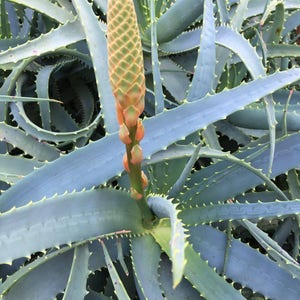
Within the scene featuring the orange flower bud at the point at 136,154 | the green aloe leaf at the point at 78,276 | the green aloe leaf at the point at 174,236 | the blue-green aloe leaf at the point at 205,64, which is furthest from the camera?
the blue-green aloe leaf at the point at 205,64

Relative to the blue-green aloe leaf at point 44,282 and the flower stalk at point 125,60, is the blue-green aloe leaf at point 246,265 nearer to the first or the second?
the blue-green aloe leaf at point 44,282

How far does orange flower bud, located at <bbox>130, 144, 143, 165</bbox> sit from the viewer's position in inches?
18.4

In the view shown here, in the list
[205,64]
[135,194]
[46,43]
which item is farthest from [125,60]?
[46,43]

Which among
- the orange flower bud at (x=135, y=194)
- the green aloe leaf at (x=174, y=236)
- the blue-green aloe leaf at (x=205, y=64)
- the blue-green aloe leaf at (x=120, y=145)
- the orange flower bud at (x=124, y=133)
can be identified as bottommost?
the green aloe leaf at (x=174, y=236)

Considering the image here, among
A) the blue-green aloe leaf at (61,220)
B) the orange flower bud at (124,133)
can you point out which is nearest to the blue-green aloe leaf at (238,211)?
the blue-green aloe leaf at (61,220)

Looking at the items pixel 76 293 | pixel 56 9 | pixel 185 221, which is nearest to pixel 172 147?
pixel 185 221

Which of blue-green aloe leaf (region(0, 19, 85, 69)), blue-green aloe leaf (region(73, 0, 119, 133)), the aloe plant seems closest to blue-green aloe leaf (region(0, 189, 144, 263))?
the aloe plant

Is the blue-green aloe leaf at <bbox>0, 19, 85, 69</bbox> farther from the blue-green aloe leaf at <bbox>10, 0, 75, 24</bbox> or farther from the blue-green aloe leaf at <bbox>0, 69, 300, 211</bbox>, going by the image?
the blue-green aloe leaf at <bbox>0, 69, 300, 211</bbox>

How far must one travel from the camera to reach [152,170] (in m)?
0.69

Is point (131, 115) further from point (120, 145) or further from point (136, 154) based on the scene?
point (120, 145)

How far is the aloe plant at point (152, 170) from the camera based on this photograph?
0.54m

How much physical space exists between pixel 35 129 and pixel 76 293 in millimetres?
292

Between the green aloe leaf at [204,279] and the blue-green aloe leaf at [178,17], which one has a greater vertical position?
the blue-green aloe leaf at [178,17]

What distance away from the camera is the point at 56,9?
2.83 feet
